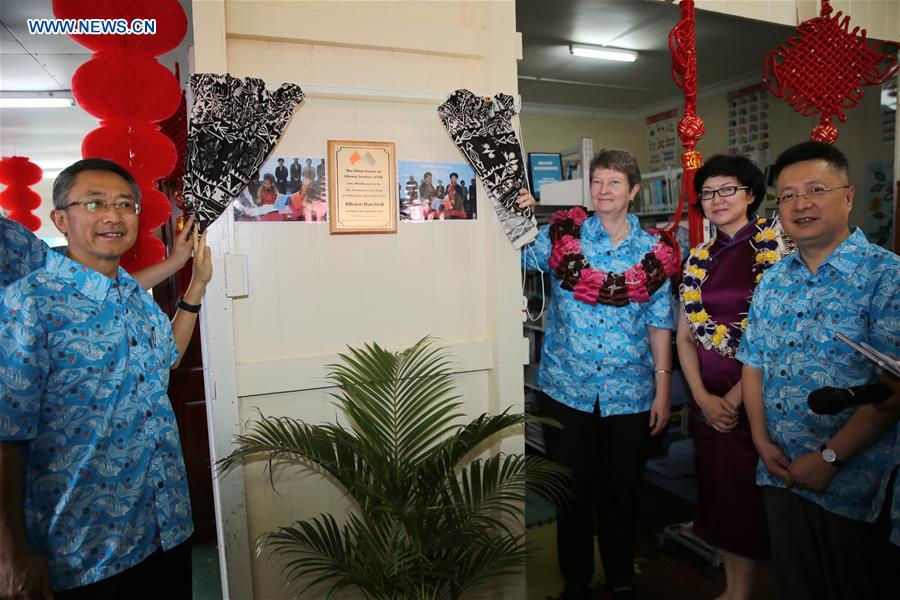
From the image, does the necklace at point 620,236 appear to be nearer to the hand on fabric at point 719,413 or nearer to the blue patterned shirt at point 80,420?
the hand on fabric at point 719,413

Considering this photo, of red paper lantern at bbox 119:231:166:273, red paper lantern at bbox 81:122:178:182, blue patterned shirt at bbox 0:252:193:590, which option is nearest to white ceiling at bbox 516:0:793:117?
red paper lantern at bbox 81:122:178:182

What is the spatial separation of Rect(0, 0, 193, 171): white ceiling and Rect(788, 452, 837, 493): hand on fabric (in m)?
3.22

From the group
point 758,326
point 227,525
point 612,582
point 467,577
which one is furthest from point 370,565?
point 758,326

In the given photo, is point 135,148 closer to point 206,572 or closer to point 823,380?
point 206,572

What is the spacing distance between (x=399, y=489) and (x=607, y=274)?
1.01 m

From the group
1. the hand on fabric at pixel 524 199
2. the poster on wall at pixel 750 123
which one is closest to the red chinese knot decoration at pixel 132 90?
the hand on fabric at pixel 524 199

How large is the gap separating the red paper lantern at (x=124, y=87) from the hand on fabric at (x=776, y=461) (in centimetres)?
212

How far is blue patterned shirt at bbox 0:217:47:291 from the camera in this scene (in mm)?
1415

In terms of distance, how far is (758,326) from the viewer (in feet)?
5.16

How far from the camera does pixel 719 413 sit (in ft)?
6.12

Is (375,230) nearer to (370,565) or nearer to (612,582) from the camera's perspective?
(370,565)

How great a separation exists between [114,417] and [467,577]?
1.03m

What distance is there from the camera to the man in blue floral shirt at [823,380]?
133cm

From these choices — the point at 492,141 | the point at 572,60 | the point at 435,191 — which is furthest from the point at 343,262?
the point at 572,60
